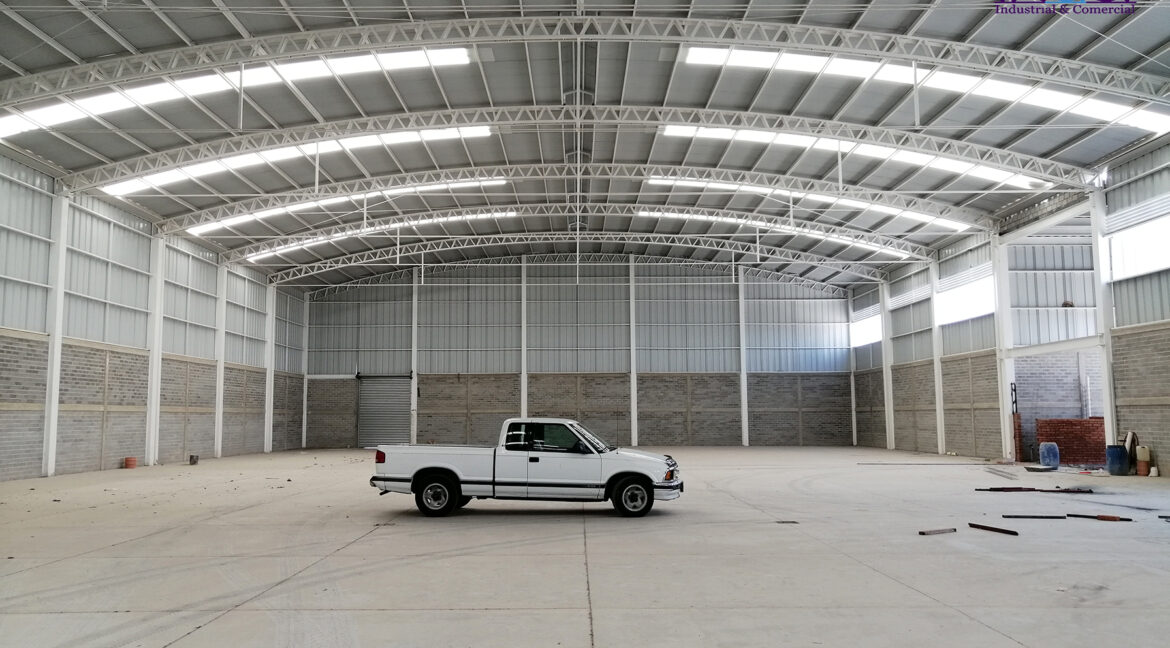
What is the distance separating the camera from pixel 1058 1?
17.6 metres

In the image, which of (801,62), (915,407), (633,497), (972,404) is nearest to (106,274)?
(633,497)

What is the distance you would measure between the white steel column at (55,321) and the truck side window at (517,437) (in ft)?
60.5

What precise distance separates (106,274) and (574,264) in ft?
80.6

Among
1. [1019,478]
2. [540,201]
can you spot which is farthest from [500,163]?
[1019,478]

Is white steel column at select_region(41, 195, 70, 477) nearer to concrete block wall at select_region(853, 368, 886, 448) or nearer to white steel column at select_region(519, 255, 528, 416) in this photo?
white steel column at select_region(519, 255, 528, 416)

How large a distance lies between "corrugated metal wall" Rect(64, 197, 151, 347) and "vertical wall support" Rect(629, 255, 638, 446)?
25360mm

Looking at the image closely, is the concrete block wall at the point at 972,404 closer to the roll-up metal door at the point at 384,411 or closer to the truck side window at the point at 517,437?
the truck side window at the point at 517,437

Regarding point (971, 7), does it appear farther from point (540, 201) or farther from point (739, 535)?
point (540, 201)

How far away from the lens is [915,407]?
129 ft

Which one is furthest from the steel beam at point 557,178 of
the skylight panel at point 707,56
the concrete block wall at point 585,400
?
the concrete block wall at point 585,400

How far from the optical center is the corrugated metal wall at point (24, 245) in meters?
23.2

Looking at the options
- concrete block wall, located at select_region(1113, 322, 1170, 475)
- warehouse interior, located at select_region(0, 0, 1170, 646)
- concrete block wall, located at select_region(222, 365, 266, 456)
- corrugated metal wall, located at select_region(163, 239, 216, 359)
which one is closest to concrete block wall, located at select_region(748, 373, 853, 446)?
warehouse interior, located at select_region(0, 0, 1170, 646)

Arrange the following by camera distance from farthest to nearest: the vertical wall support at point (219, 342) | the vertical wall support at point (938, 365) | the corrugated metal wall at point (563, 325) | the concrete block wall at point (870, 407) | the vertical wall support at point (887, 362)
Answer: the corrugated metal wall at point (563, 325)
the concrete block wall at point (870, 407)
the vertical wall support at point (887, 362)
the vertical wall support at point (938, 365)
the vertical wall support at point (219, 342)

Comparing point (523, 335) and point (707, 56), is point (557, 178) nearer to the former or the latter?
point (707, 56)
